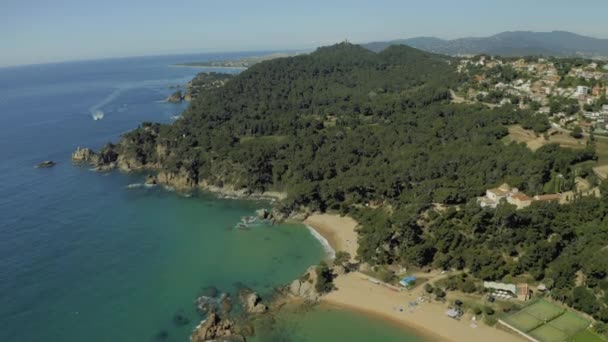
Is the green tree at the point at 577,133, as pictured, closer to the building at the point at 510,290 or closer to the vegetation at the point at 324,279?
the building at the point at 510,290

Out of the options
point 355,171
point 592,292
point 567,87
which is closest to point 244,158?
point 355,171

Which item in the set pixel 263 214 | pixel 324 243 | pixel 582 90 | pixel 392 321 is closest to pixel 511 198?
pixel 324 243

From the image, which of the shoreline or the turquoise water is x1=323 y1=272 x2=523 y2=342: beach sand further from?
the turquoise water

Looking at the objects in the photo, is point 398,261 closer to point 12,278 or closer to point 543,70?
point 12,278

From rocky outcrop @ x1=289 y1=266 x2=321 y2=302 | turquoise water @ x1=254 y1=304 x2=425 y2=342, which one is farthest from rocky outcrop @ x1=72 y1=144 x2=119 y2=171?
turquoise water @ x1=254 y1=304 x2=425 y2=342

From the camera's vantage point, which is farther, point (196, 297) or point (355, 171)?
point (355, 171)

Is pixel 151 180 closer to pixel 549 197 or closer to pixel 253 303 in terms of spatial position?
pixel 253 303
